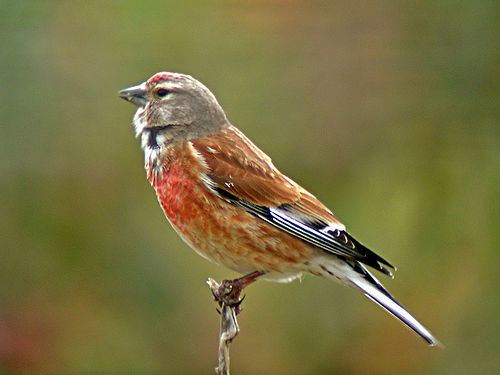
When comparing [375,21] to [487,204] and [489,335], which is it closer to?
[487,204]

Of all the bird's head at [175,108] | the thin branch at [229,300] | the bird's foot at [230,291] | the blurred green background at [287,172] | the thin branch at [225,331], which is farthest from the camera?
the blurred green background at [287,172]

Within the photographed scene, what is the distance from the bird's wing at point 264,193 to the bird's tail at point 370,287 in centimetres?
9

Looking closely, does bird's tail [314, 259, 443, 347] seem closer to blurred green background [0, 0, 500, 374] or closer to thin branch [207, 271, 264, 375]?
thin branch [207, 271, 264, 375]

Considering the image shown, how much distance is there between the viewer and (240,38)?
29.8ft

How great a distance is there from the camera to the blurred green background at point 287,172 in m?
8.16

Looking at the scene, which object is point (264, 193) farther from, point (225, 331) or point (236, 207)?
point (225, 331)

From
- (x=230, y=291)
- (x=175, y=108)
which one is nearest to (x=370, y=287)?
(x=230, y=291)

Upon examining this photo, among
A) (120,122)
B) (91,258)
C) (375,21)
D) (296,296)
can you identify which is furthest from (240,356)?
(375,21)

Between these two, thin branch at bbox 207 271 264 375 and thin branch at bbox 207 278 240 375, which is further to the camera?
thin branch at bbox 207 271 264 375

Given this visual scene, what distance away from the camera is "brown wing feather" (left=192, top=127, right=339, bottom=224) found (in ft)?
21.2

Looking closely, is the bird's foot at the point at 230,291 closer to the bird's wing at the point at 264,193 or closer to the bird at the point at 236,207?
the bird at the point at 236,207

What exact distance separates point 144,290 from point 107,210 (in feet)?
1.96

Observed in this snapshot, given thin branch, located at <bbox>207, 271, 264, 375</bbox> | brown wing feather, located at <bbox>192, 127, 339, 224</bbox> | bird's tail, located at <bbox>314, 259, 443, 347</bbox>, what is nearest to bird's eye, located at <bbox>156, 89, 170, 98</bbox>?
brown wing feather, located at <bbox>192, 127, 339, 224</bbox>

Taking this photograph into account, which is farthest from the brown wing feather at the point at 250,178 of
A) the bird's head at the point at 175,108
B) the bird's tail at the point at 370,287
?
the bird's tail at the point at 370,287
